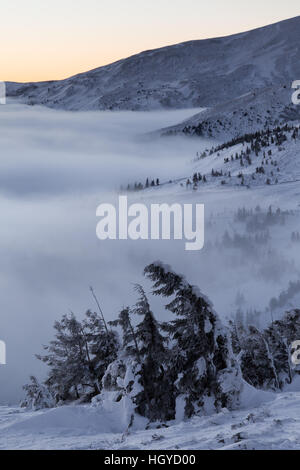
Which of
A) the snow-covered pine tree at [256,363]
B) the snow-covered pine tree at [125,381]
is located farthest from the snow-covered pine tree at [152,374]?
the snow-covered pine tree at [256,363]

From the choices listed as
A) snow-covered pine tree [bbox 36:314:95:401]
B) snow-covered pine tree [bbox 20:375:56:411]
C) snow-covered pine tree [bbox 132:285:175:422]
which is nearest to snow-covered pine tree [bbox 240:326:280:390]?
snow-covered pine tree [bbox 36:314:95:401]

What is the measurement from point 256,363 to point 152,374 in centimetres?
1808

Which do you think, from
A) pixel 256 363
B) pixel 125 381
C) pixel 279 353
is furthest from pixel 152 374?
pixel 279 353

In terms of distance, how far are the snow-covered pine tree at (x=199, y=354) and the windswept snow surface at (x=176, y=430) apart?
104 cm

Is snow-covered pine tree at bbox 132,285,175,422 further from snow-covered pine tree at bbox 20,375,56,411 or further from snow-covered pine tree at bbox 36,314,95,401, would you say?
snow-covered pine tree at bbox 20,375,56,411

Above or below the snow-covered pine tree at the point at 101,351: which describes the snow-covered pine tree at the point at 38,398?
below

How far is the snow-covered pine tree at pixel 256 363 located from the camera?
34.1 m

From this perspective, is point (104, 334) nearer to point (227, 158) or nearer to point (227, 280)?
point (227, 280)

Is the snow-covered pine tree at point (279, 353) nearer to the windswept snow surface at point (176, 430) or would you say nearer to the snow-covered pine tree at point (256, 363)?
the snow-covered pine tree at point (256, 363)

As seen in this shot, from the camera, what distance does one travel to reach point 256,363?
35500mm

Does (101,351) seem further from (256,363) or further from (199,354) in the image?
(256,363)

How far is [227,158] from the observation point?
18838cm

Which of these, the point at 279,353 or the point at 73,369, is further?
the point at 279,353

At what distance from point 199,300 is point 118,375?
781 centimetres
